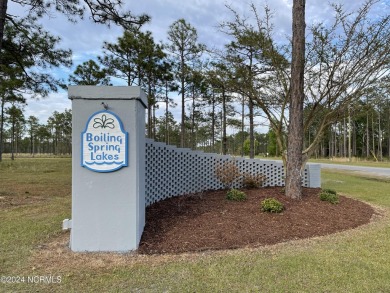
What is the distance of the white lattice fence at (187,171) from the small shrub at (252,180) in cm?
20

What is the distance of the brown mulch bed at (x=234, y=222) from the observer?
3.92 m

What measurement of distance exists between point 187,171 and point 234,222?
2.73m

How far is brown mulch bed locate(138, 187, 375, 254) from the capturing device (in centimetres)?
392

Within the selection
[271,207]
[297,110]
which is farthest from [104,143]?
[297,110]

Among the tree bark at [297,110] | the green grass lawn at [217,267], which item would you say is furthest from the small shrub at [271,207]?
the tree bark at [297,110]

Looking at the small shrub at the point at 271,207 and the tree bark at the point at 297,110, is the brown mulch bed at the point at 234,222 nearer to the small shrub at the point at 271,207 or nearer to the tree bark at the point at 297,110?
the small shrub at the point at 271,207

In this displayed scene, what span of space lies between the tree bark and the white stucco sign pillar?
12.5 ft

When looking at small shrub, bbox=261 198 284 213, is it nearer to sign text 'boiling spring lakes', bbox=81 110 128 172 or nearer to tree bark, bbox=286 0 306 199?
tree bark, bbox=286 0 306 199

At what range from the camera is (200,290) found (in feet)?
8.68

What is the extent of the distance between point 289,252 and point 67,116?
143ft

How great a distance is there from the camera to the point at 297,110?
20.4 feet

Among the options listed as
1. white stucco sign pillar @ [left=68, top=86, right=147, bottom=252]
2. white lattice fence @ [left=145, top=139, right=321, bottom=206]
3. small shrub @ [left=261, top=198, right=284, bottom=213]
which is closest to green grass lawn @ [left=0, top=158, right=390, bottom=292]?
white stucco sign pillar @ [left=68, top=86, right=147, bottom=252]

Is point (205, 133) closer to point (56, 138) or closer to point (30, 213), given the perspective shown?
point (30, 213)

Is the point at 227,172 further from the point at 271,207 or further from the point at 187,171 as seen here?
the point at 271,207
